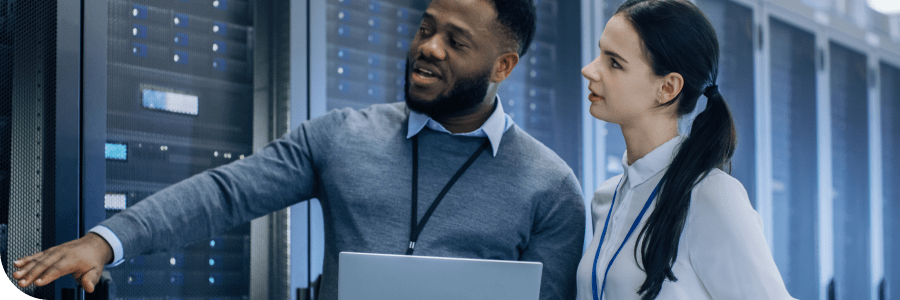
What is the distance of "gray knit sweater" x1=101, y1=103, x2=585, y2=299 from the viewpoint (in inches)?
60.2

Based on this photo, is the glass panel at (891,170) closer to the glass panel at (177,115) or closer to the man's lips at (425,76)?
the man's lips at (425,76)

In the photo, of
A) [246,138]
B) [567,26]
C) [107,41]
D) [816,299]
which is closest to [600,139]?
[567,26]

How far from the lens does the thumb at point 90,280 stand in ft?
3.59

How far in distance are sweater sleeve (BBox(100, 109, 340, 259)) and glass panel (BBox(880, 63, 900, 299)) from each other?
5611 millimetres

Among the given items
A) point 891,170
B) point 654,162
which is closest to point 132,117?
point 654,162

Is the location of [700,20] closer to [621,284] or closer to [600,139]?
[621,284]

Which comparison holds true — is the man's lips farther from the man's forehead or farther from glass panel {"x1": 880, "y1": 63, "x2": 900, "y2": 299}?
glass panel {"x1": 880, "y1": 63, "x2": 900, "y2": 299}

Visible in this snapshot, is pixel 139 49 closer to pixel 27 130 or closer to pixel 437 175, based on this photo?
pixel 27 130

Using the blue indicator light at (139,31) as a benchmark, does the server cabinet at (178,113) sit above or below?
below

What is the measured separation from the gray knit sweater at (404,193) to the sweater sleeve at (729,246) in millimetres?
421

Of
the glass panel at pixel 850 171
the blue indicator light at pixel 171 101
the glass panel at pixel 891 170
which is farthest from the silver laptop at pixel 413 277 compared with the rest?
the glass panel at pixel 891 170

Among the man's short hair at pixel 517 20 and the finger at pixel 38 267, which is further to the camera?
the man's short hair at pixel 517 20

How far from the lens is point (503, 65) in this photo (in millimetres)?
1745

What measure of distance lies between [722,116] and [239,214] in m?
1.08
